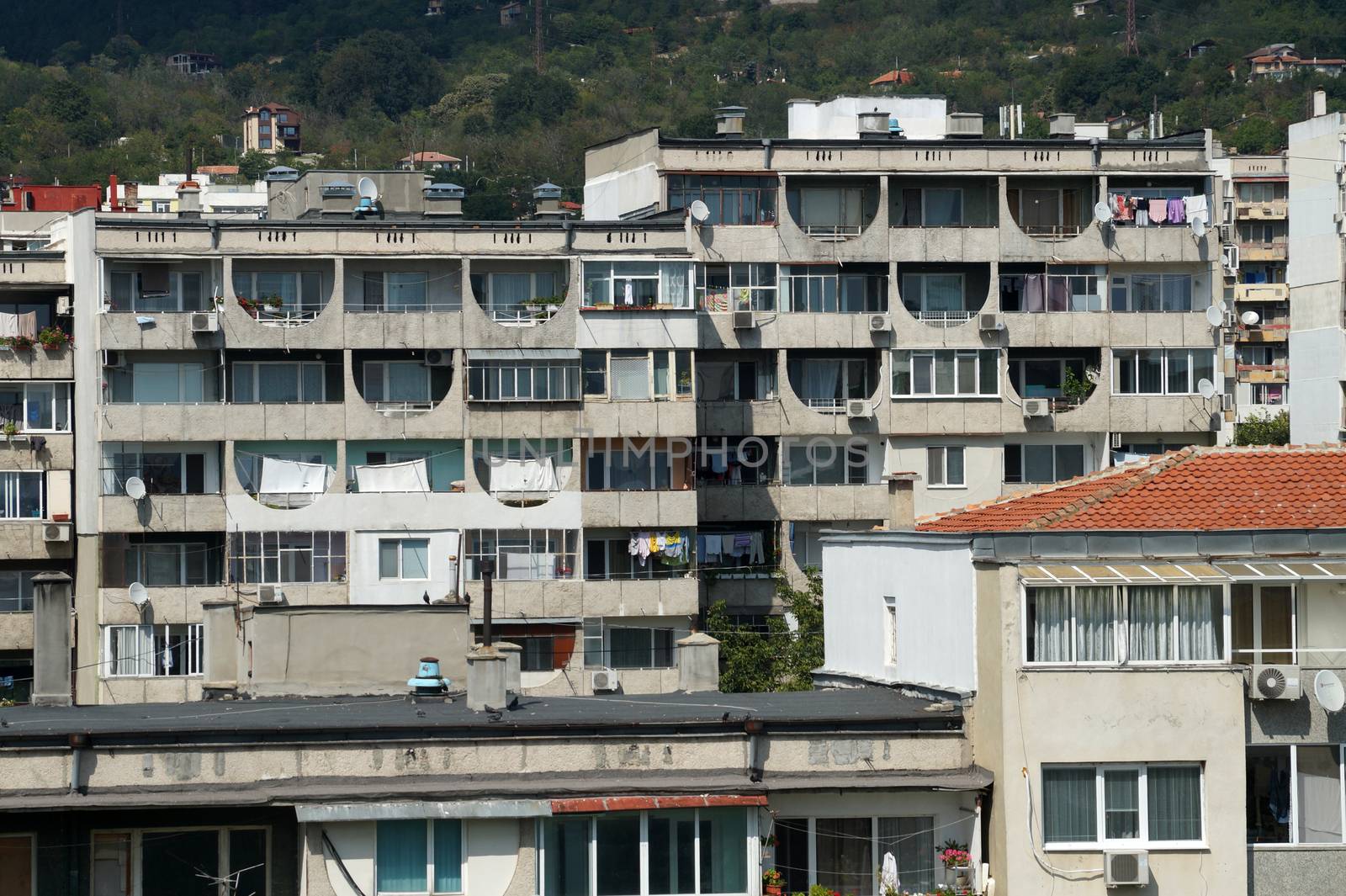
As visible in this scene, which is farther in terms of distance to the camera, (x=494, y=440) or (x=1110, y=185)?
(x=1110, y=185)

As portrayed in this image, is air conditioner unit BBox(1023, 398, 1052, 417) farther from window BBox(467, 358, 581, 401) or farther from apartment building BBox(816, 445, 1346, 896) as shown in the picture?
apartment building BBox(816, 445, 1346, 896)

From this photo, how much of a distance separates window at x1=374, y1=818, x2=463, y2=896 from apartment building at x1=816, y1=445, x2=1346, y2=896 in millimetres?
8589

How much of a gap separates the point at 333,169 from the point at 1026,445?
79.9 ft

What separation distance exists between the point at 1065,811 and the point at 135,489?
127ft

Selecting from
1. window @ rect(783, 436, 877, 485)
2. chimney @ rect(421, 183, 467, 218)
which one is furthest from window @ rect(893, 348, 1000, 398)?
chimney @ rect(421, 183, 467, 218)

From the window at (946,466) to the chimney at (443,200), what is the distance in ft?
56.4

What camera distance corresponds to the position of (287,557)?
229 feet

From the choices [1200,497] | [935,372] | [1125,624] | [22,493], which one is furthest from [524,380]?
[1125,624]

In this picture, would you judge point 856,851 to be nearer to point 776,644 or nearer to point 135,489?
point 776,644

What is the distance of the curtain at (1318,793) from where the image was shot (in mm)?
38312

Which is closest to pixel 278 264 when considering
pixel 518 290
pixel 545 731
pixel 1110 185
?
pixel 518 290

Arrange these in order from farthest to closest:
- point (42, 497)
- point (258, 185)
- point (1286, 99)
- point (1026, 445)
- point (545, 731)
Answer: point (1286, 99) → point (258, 185) → point (1026, 445) → point (42, 497) → point (545, 731)

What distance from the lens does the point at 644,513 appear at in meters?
70.9

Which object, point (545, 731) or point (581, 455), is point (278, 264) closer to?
point (581, 455)
